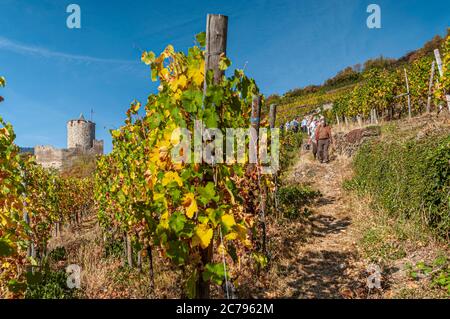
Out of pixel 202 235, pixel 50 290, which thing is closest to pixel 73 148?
pixel 50 290

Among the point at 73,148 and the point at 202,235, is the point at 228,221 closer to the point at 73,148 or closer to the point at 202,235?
the point at 202,235

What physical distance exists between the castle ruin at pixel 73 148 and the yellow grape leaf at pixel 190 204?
3810 cm

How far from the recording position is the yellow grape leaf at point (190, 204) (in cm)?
247

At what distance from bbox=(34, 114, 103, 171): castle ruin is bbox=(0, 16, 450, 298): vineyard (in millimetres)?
34160

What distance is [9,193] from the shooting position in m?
3.76

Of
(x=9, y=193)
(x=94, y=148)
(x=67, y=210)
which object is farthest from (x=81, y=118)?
(x=9, y=193)

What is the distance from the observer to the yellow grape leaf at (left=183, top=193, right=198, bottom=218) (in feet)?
8.11

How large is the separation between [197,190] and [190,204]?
12 cm

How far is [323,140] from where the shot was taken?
12.5 m

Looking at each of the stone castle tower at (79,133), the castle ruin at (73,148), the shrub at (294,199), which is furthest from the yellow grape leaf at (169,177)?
the stone castle tower at (79,133)

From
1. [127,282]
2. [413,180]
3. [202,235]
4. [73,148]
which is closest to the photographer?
[202,235]

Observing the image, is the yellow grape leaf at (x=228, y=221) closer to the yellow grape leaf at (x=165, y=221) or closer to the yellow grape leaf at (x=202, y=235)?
the yellow grape leaf at (x=202, y=235)

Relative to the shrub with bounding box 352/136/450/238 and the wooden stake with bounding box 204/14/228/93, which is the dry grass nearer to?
the wooden stake with bounding box 204/14/228/93
